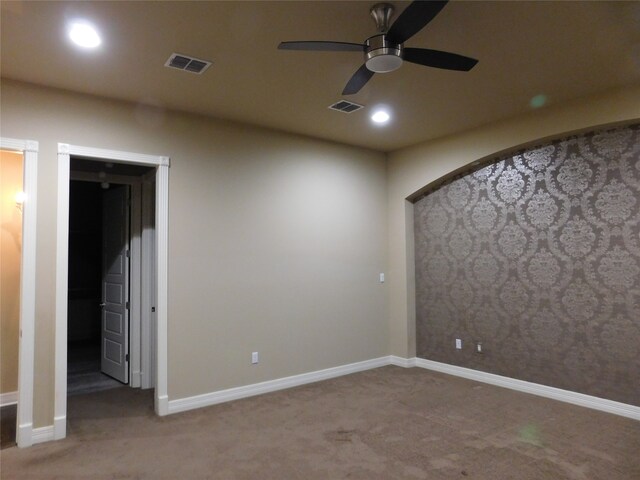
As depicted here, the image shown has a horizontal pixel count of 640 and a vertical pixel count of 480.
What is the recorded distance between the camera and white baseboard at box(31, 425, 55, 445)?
3.43 meters

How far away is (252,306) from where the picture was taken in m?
4.72

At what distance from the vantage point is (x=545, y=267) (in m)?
4.53

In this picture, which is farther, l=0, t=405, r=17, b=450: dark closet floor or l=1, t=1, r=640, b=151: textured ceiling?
l=0, t=405, r=17, b=450: dark closet floor

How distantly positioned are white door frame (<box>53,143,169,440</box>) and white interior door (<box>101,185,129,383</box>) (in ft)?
4.17

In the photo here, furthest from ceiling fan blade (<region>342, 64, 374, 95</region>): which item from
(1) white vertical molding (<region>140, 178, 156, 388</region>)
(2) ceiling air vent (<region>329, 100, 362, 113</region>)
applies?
(1) white vertical molding (<region>140, 178, 156, 388</region>)

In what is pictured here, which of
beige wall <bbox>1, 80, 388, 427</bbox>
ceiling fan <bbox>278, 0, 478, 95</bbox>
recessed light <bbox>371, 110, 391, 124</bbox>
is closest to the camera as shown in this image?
ceiling fan <bbox>278, 0, 478, 95</bbox>

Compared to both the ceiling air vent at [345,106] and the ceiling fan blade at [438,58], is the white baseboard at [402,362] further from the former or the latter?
the ceiling fan blade at [438,58]

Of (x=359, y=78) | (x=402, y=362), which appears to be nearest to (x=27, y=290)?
(x=359, y=78)

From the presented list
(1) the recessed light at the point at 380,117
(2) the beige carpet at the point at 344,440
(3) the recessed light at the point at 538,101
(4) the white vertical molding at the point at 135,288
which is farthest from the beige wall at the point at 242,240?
(3) the recessed light at the point at 538,101

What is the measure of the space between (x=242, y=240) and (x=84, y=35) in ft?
7.85

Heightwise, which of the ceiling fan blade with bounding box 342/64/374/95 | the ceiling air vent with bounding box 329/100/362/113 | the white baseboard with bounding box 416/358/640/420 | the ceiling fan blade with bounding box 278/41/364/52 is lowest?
the white baseboard with bounding box 416/358/640/420

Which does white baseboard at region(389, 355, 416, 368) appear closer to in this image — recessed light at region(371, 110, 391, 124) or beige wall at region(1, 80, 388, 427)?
beige wall at region(1, 80, 388, 427)

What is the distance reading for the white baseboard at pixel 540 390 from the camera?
3947mm

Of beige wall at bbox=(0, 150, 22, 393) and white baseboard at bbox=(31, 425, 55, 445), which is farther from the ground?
beige wall at bbox=(0, 150, 22, 393)
